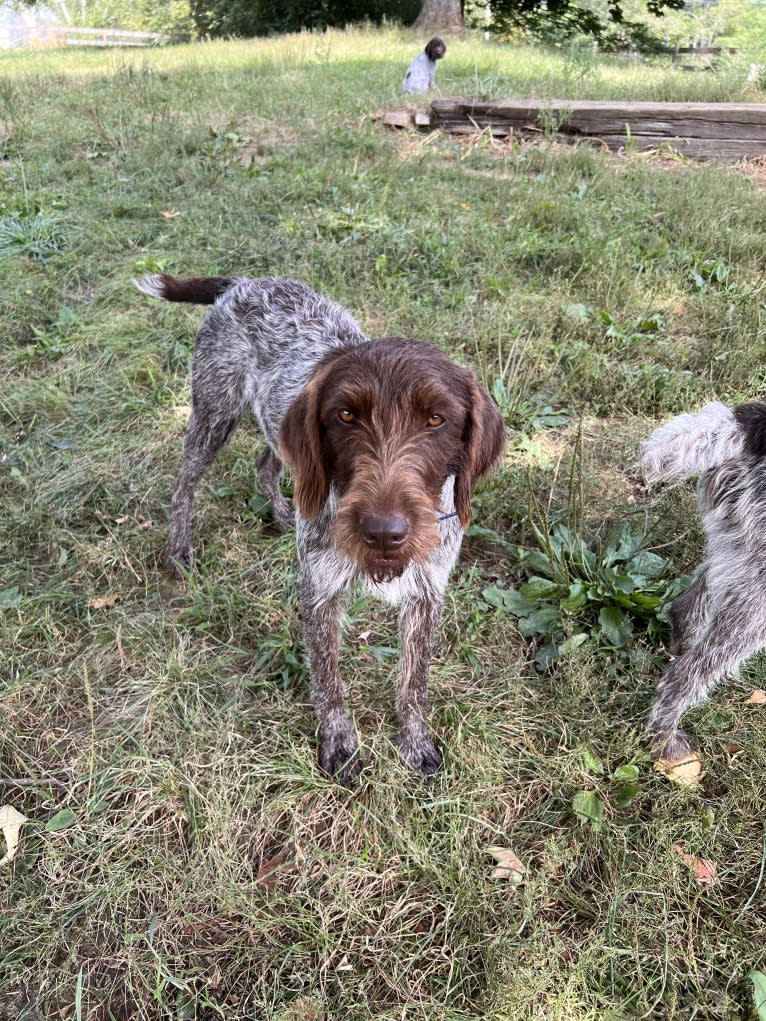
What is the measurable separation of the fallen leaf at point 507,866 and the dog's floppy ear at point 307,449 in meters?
1.34

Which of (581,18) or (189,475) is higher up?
(581,18)

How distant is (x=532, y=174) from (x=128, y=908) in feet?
23.6

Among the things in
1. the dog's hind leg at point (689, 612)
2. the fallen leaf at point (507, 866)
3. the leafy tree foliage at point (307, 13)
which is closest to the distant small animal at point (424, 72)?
the dog's hind leg at point (689, 612)

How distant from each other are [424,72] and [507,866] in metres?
10.2

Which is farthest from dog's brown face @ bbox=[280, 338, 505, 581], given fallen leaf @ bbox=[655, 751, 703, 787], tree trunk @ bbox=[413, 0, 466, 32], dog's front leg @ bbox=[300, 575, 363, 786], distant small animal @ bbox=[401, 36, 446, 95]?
tree trunk @ bbox=[413, 0, 466, 32]

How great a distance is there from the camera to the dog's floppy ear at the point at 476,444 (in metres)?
2.35

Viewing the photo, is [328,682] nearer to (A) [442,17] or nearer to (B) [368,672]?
(B) [368,672]

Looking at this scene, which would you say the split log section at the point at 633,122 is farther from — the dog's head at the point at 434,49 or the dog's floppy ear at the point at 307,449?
the dog's floppy ear at the point at 307,449

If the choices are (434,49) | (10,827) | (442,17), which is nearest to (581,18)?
(442,17)

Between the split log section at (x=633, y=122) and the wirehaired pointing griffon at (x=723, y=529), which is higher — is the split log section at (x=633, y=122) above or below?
above

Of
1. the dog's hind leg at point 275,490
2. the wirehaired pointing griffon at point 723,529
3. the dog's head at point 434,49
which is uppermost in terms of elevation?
the dog's head at point 434,49

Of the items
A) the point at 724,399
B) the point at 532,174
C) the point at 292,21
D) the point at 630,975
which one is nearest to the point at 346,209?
the point at 532,174

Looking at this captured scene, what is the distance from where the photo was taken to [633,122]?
25.5 ft

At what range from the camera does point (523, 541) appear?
11.5ft
